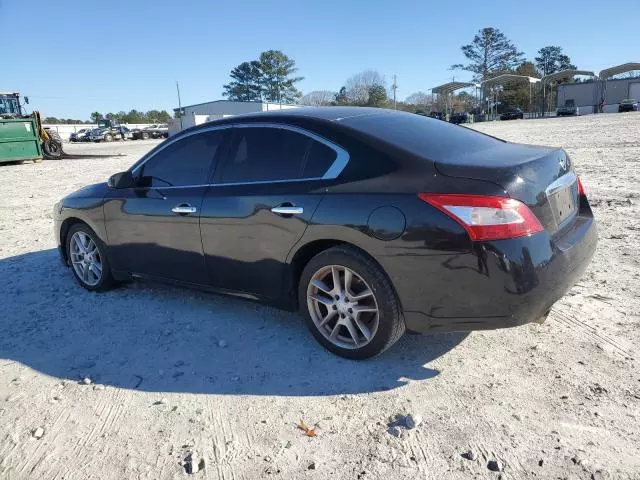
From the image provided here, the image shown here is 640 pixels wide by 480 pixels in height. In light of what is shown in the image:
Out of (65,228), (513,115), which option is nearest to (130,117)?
(513,115)

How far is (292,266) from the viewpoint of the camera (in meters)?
3.44

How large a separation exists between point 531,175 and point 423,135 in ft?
2.71

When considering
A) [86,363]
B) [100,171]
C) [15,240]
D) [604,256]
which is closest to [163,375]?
[86,363]

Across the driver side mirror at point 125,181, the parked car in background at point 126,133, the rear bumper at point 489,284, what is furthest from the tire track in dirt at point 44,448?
the parked car in background at point 126,133

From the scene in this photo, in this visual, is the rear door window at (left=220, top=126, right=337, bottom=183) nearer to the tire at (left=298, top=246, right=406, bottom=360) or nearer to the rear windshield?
the rear windshield

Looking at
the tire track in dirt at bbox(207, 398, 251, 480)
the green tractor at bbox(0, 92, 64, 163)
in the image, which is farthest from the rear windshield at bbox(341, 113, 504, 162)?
the green tractor at bbox(0, 92, 64, 163)

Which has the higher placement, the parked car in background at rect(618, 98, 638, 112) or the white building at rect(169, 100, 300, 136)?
the white building at rect(169, 100, 300, 136)

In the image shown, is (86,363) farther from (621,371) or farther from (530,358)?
(621,371)

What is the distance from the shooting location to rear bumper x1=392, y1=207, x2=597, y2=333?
270 centimetres

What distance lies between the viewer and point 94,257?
493 centimetres

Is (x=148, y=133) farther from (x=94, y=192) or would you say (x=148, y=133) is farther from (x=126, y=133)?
(x=94, y=192)

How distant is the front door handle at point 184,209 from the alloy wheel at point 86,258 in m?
1.31

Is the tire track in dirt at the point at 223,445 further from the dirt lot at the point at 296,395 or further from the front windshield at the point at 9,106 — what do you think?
the front windshield at the point at 9,106

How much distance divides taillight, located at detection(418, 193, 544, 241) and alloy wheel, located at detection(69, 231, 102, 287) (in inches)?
140
